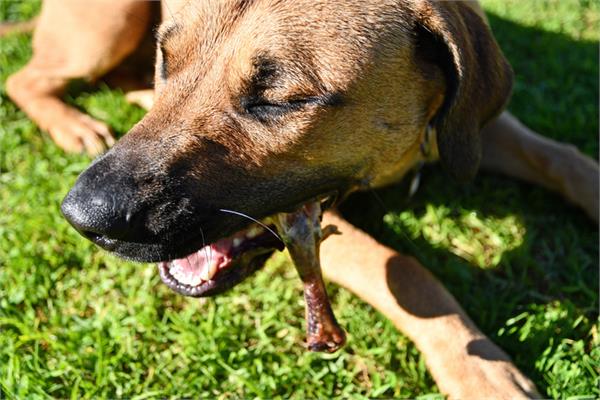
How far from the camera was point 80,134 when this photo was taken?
4.23 m

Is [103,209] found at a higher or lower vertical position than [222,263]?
higher

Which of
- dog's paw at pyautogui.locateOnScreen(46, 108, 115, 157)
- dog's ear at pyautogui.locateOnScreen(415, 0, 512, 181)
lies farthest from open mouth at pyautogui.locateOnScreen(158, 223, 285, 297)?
dog's paw at pyautogui.locateOnScreen(46, 108, 115, 157)

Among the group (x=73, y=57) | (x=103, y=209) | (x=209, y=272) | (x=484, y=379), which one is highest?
(x=103, y=209)

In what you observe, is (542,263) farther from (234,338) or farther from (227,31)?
(227,31)

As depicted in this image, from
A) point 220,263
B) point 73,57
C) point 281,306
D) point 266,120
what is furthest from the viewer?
point 73,57

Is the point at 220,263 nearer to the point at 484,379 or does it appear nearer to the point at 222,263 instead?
the point at 222,263

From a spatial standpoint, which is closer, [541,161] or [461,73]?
[461,73]

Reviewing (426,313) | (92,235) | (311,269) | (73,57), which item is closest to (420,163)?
(426,313)

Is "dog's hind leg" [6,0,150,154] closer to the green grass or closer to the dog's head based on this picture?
the green grass

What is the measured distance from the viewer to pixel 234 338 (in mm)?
3162

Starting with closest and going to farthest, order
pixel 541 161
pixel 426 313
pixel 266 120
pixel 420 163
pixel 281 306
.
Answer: pixel 266 120, pixel 426 313, pixel 281 306, pixel 420 163, pixel 541 161

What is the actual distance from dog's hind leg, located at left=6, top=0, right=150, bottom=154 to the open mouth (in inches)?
62.9

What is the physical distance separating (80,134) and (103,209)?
201 cm

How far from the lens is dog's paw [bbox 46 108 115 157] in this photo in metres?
4.18
